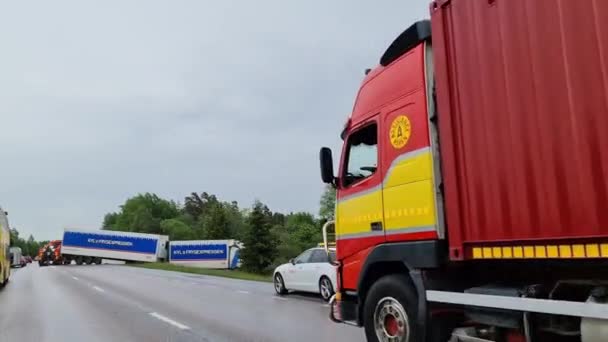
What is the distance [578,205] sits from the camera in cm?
395

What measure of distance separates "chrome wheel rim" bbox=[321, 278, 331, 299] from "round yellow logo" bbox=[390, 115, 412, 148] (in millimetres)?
9349

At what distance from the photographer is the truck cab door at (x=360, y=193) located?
6133 mm

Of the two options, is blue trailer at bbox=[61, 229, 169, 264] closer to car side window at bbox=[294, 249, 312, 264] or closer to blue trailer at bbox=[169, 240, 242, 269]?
blue trailer at bbox=[169, 240, 242, 269]

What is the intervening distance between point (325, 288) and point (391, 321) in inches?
362

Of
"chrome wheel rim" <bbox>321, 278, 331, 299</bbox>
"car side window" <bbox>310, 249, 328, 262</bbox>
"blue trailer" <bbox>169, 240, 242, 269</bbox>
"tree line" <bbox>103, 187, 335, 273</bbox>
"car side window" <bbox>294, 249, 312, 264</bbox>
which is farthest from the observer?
"blue trailer" <bbox>169, 240, 242, 269</bbox>

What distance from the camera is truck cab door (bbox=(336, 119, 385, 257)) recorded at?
20.1ft

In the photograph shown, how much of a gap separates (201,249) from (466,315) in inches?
2079

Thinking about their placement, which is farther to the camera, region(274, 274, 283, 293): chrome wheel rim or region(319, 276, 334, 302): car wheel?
region(274, 274, 283, 293): chrome wheel rim

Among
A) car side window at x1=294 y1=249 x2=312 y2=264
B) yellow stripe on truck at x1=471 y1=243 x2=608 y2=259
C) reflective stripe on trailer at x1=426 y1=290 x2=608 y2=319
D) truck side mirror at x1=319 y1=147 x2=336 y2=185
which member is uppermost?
truck side mirror at x1=319 y1=147 x2=336 y2=185

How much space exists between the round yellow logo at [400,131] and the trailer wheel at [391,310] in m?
1.39

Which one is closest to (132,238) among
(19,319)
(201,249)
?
(201,249)

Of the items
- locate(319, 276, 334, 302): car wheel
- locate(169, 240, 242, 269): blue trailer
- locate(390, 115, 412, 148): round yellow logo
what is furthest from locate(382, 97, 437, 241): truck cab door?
locate(169, 240, 242, 269): blue trailer

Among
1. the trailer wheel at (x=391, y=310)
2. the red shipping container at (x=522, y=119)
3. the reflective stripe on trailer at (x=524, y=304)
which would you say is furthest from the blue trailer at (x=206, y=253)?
the red shipping container at (x=522, y=119)

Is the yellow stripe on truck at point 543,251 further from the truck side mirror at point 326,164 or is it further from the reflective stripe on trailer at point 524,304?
the truck side mirror at point 326,164
